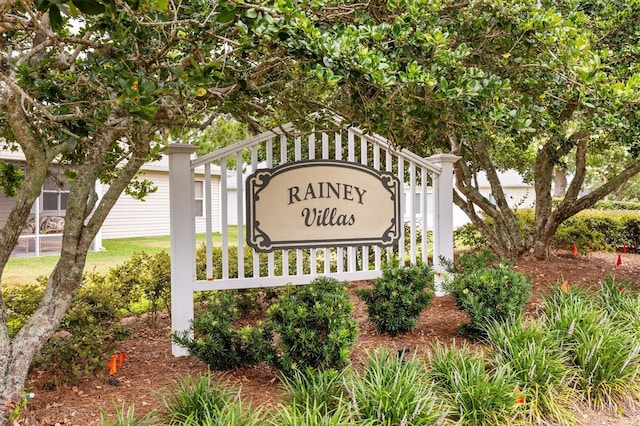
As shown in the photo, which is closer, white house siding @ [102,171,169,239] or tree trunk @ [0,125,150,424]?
tree trunk @ [0,125,150,424]

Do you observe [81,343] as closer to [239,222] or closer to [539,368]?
[239,222]

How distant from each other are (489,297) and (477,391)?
1.30 meters

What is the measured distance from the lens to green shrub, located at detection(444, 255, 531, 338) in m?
4.02

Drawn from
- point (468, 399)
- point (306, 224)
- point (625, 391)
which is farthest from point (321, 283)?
point (625, 391)

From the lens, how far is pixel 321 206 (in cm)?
477

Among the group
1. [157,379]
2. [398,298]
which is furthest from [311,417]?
[398,298]

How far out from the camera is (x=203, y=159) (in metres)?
4.32

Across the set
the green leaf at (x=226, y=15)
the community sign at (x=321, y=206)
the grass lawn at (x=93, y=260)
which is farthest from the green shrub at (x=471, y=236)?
the green leaf at (x=226, y=15)

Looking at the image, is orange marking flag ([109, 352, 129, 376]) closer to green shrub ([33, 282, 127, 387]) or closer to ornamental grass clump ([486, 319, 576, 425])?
green shrub ([33, 282, 127, 387])

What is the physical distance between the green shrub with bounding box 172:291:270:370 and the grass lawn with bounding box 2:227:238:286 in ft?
14.0

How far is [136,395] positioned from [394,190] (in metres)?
3.39

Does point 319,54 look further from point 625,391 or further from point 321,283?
point 625,391

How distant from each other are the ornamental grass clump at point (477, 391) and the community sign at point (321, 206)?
1.92 m

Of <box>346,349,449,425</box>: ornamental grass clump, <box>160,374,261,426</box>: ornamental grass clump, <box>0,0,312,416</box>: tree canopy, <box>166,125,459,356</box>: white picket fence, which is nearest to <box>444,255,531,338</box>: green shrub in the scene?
<box>166,125,459,356</box>: white picket fence
